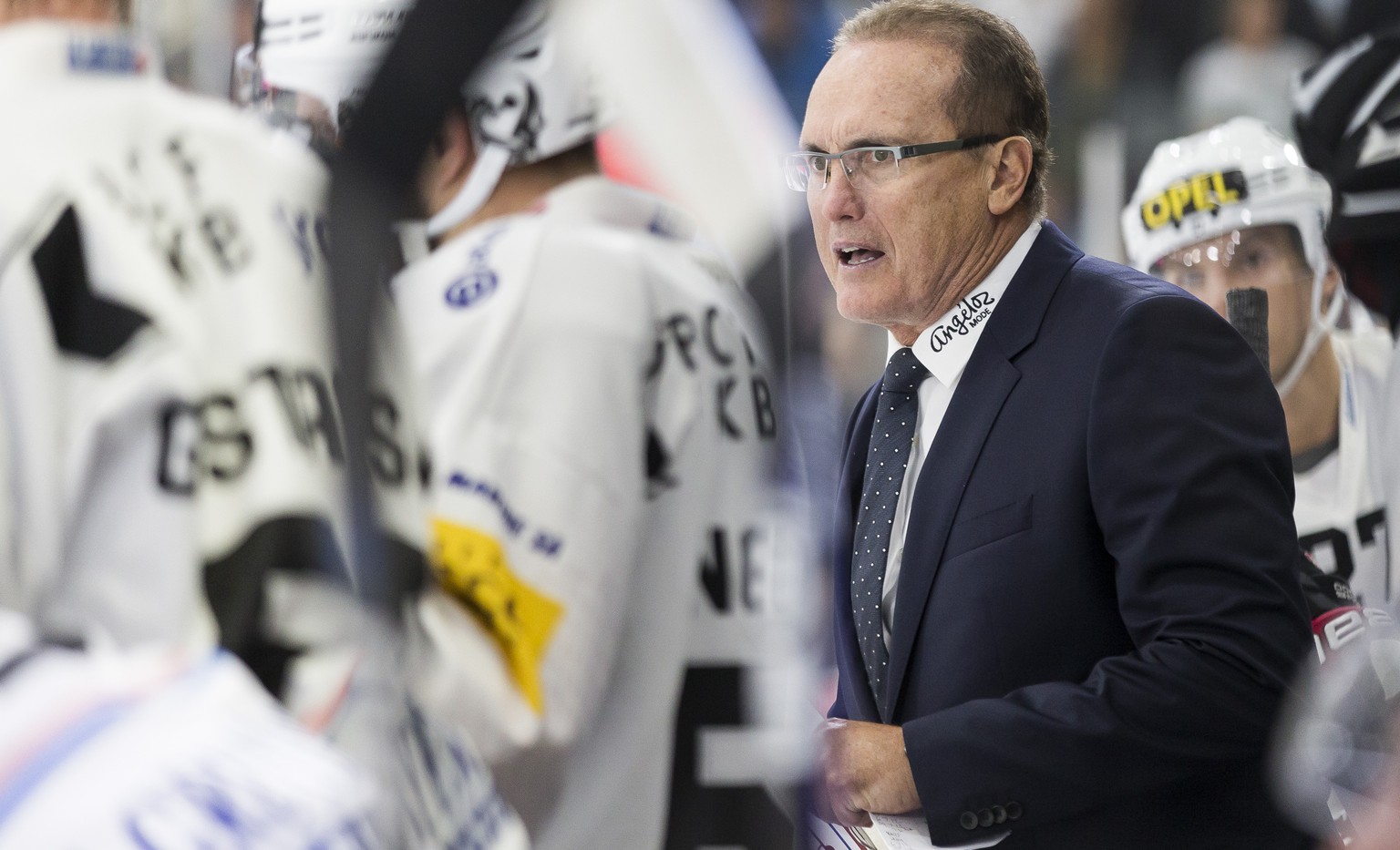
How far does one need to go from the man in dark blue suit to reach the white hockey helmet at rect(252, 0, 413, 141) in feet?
2.58

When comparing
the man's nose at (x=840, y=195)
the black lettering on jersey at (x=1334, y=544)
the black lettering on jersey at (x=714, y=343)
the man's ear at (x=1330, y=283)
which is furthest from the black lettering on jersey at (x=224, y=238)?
the man's ear at (x=1330, y=283)

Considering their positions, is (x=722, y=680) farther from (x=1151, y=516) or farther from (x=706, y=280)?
(x=1151, y=516)

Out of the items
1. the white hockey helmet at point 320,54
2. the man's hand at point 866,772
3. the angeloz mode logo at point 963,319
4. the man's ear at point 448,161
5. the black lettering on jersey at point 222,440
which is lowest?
the man's hand at point 866,772

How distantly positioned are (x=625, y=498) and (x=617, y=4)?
0.25 metres

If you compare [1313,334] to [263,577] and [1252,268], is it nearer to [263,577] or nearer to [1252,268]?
[1252,268]

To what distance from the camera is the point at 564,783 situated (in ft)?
2.52

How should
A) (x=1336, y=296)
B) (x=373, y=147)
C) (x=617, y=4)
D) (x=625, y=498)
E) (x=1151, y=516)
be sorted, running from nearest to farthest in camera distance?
(x=373, y=147) < (x=617, y=4) < (x=625, y=498) < (x=1151, y=516) < (x=1336, y=296)

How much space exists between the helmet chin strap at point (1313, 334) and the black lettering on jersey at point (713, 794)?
1761 millimetres

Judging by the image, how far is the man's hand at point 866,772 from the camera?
1338 mm

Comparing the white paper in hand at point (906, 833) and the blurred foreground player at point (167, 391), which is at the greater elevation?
the blurred foreground player at point (167, 391)

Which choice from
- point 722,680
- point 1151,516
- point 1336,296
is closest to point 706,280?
point 722,680

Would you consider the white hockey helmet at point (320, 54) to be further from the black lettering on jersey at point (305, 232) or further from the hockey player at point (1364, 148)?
the hockey player at point (1364, 148)

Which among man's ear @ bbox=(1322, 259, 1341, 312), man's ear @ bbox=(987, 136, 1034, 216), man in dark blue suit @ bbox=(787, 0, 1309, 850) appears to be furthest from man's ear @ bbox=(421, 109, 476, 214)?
man's ear @ bbox=(1322, 259, 1341, 312)

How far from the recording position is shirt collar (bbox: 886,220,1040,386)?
154 cm
